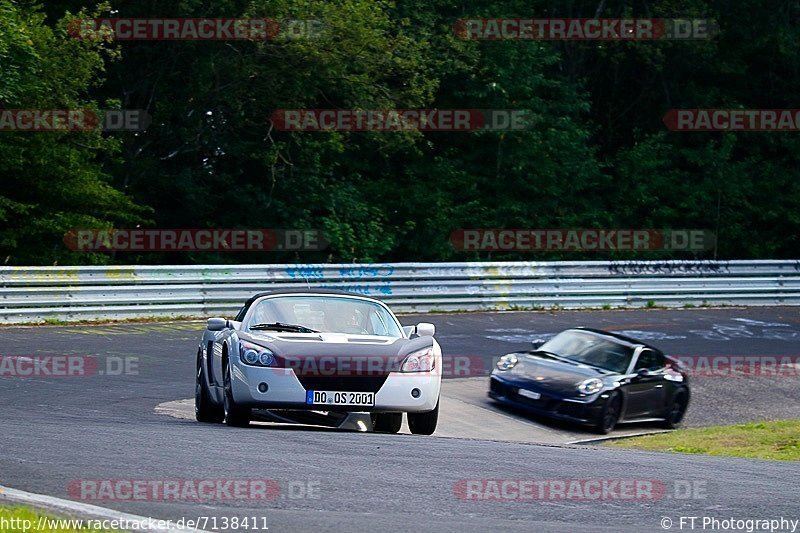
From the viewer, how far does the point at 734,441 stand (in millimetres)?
16078

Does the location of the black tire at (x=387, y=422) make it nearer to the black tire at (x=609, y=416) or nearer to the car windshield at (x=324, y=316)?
the car windshield at (x=324, y=316)

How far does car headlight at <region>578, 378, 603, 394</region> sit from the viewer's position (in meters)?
16.3

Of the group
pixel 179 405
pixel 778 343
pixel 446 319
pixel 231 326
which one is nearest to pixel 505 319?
pixel 446 319

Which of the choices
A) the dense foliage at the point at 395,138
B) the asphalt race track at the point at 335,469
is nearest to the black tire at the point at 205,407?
the asphalt race track at the point at 335,469

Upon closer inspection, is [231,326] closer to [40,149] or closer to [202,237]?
[40,149]

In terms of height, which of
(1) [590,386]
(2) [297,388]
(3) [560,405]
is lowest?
(3) [560,405]

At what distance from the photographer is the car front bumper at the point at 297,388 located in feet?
35.7

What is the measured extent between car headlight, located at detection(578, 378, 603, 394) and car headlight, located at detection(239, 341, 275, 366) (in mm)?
6425

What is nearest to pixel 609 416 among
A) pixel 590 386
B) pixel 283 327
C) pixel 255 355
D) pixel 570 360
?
pixel 590 386

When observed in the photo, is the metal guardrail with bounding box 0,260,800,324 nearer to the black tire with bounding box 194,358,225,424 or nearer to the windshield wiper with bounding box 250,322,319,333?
the black tire with bounding box 194,358,225,424

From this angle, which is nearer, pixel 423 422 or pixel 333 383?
pixel 333 383

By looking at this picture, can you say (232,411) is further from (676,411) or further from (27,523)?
(676,411)

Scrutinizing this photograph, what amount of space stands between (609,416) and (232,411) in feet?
22.3

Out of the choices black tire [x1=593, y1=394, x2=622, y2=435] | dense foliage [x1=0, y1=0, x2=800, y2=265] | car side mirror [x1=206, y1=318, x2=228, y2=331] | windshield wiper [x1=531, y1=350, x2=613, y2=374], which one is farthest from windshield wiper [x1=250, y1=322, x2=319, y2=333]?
dense foliage [x1=0, y1=0, x2=800, y2=265]
